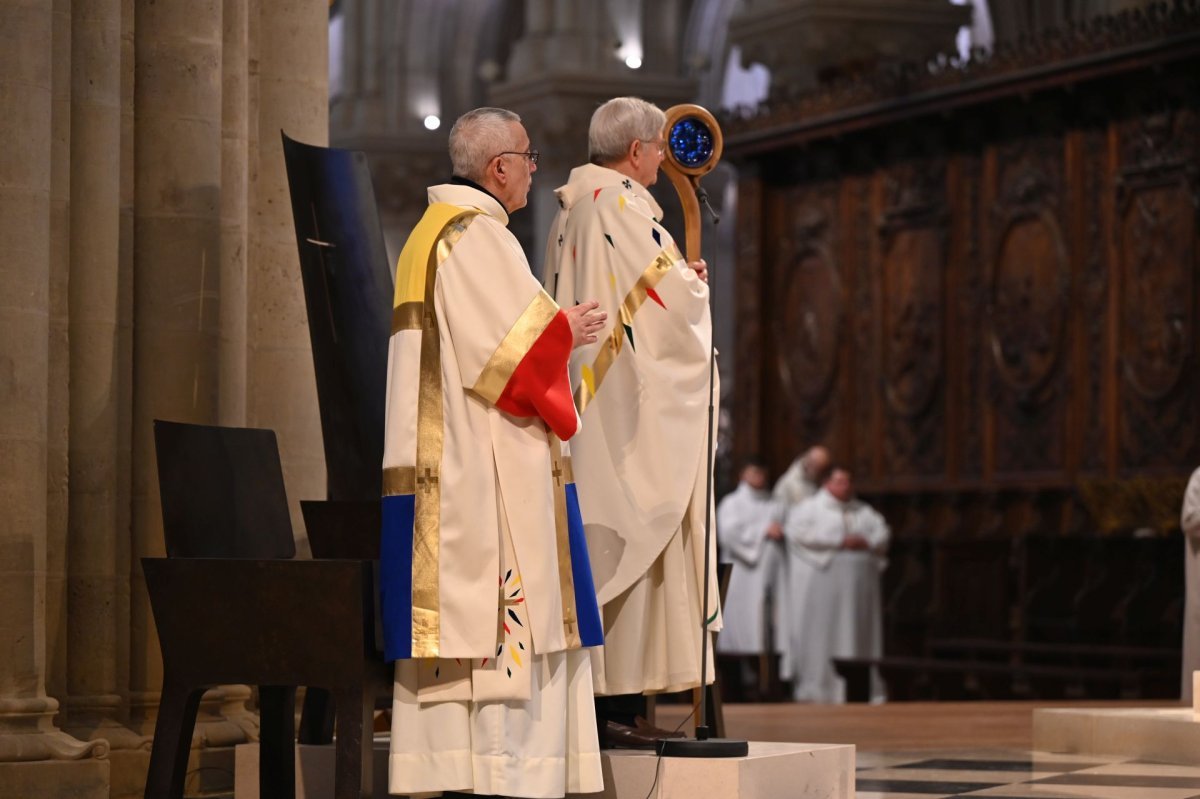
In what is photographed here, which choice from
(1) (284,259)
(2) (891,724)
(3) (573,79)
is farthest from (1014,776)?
(3) (573,79)

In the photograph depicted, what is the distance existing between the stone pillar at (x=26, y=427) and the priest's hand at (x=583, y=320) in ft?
4.83

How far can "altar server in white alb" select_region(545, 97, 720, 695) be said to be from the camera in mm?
5406

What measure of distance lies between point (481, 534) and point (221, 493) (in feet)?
2.52

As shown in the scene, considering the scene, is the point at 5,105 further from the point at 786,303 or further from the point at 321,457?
the point at 786,303

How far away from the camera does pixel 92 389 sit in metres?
5.76

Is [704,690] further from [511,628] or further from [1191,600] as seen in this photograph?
[1191,600]

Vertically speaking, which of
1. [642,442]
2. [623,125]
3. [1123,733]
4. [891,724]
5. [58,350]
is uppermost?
[623,125]

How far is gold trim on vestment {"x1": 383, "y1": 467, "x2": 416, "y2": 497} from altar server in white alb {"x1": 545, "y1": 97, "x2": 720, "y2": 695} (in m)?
0.78

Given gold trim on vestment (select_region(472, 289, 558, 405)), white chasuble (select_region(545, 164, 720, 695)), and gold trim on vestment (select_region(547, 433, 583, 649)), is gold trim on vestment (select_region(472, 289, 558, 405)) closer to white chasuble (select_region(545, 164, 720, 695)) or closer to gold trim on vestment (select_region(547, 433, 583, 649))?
gold trim on vestment (select_region(547, 433, 583, 649))

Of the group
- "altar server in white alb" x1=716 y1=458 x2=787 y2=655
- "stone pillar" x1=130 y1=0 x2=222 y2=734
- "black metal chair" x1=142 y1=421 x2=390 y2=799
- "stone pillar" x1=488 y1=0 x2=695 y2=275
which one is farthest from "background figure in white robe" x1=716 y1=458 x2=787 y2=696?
"black metal chair" x1=142 y1=421 x2=390 y2=799

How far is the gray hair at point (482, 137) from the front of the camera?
16.1 feet

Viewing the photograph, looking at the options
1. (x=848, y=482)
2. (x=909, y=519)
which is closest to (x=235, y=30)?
(x=848, y=482)

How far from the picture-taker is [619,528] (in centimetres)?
541

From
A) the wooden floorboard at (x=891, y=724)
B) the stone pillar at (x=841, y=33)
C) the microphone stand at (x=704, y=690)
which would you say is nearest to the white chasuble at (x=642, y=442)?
the microphone stand at (x=704, y=690)
